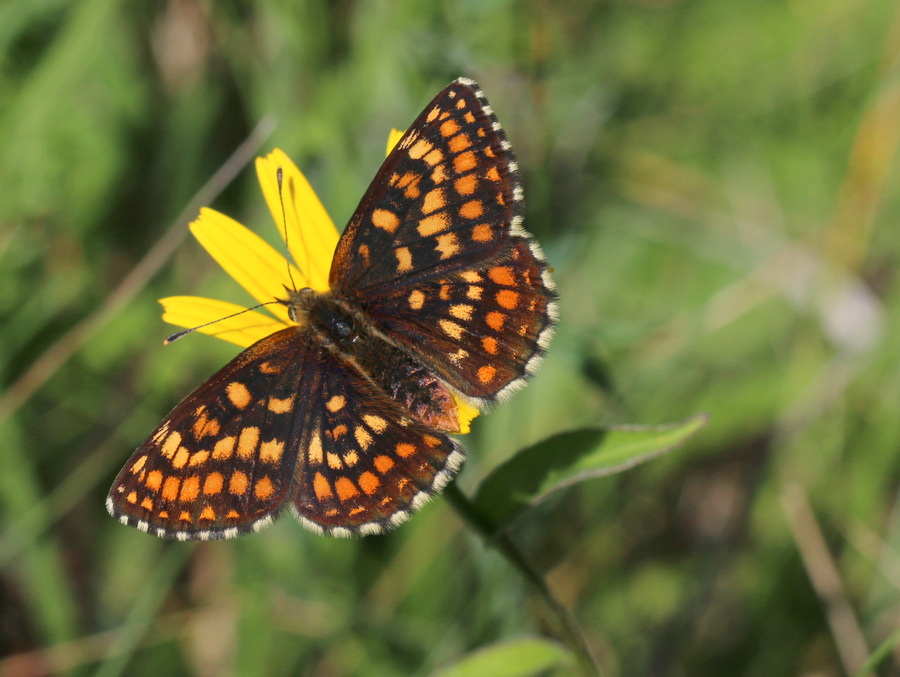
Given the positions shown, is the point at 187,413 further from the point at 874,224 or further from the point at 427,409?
the point at 874,224

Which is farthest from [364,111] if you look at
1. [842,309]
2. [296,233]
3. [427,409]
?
[842,309]

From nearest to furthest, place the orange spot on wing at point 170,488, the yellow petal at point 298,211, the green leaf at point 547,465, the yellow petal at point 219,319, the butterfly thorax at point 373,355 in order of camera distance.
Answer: the green leaf at point 547,465 → the orange spot on wing at point 170,488 → the butterfly thorax at point 373,355 → the yellow petal at point 219,319 → the yellow petal at point 298,211

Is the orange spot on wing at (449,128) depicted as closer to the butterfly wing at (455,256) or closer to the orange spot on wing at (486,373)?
the butterfly wing at (455,256)

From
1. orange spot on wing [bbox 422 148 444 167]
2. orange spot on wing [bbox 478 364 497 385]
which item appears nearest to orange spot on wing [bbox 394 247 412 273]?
orange spot on wing [bbox 422 148 444 167]

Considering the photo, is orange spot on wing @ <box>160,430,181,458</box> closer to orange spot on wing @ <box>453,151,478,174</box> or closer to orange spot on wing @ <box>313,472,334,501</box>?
orange spot on wing @ <box>313,472,334,501</box>

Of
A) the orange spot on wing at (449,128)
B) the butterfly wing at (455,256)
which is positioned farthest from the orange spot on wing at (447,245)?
the orange spot on wing at (449,128)

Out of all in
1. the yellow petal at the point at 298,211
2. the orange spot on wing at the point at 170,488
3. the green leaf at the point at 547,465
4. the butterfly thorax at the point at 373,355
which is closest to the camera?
the green leaf at the point at 547,465

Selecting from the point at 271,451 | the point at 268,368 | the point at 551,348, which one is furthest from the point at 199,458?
the point at 551,348
